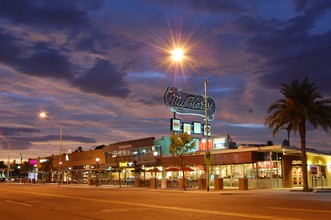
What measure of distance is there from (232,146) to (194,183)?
7.01 m

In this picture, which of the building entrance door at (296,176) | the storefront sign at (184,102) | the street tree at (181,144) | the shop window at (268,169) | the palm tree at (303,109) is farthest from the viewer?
the storefront sign at (184,102)

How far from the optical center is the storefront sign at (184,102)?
56594 millimetres

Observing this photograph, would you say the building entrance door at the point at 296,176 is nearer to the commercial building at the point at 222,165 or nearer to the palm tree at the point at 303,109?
the commercial building at the point at 222,165

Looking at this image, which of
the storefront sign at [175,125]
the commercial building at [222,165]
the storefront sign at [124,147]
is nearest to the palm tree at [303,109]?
the commercial building at [222,165]

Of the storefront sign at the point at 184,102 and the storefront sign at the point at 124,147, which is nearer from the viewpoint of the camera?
the storefront sign at the point at 184,102

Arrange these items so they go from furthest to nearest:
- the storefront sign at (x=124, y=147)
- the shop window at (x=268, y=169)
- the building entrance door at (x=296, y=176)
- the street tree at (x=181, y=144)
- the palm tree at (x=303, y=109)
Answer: the storefront sign at (x=124, y=147)
the building entrance door at (x=296, y=176)
the street tree at (x=181, y=144)
the shop window at (x=268, y=169)
the palm tree at (x=303, y=109)

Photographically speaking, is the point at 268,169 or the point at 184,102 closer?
the point at 268,169

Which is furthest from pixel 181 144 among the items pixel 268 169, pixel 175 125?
pixel 175 125

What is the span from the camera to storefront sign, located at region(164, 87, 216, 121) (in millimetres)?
56594

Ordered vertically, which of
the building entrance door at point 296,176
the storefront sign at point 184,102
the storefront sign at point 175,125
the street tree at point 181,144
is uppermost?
the storefront sign at point 184,102

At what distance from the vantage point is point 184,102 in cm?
5847

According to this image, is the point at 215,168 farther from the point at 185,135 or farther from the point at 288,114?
the point at 288,114

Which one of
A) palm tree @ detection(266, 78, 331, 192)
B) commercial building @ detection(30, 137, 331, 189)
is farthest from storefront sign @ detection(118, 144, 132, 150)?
palm tree @ detection(266, 78, 331, 192)

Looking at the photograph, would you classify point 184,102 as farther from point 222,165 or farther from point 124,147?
point 124,147
